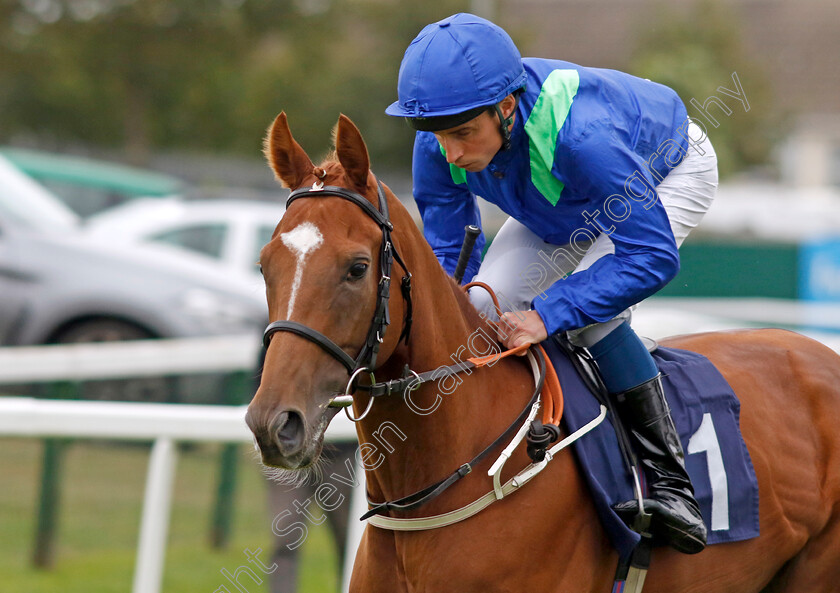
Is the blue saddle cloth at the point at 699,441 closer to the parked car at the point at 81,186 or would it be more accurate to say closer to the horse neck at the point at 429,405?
the horse neck at the point at 429,405

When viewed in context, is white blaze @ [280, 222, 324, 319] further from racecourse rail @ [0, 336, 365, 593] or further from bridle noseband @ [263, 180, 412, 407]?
racecourse rail @ [0, 336, 365, 593]

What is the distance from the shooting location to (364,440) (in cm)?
273

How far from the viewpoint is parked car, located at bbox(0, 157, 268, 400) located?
8.16 m

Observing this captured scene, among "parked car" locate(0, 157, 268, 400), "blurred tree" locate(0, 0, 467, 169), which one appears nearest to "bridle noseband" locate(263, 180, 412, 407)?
→ "parked car" locate(0, 157, 268, 400)

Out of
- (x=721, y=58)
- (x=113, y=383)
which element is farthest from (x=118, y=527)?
(x=721, y=58)

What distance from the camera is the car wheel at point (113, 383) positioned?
7.56 meters

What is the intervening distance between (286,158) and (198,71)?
69.8ft

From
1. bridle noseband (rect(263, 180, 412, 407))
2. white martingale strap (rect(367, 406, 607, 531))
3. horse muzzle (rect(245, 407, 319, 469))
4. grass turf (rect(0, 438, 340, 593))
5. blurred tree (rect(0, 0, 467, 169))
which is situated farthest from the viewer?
blurred tree (rect(0, 0, 467, 169))

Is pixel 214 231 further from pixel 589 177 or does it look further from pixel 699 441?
pixel 589 177

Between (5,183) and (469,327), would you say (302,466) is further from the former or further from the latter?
(5,183)

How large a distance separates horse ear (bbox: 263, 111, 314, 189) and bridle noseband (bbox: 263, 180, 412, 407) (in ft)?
0.29

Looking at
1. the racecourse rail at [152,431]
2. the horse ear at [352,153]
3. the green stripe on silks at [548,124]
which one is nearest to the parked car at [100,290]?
the racecourse rail at [152,431]

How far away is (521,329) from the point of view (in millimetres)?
2867

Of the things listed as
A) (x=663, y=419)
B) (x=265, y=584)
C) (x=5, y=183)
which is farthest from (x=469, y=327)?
(x=5, y=183)
